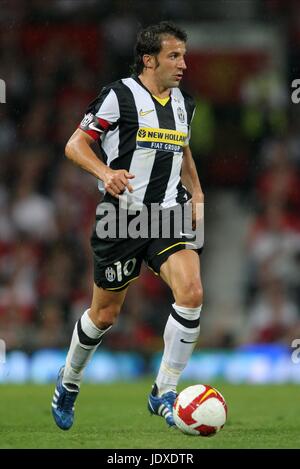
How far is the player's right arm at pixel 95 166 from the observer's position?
6.30 meters

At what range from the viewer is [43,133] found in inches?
587

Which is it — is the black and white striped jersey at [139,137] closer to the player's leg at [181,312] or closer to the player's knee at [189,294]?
the player's leg at [181,312]

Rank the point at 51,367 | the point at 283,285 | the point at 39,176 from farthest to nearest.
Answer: the point at 39,176 < the point at 283,285 < the point at 51,367

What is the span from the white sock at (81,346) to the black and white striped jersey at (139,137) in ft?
2.67

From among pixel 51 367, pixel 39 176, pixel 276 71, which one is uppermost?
pixel 276 71

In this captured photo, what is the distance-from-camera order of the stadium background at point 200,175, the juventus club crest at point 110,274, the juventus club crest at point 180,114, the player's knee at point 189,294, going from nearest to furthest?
1. the player's knee at point 189,294
2. the juventus club crest at point 110,274
3. the juventus club crest at point 180,114
4. the stadium background at point 200,175

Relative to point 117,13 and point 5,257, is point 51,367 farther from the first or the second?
point 117,13

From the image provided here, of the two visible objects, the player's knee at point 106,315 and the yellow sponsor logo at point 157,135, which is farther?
the player's knee at point 106,315

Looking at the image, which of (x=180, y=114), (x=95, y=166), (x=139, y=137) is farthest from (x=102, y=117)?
(x=180, y=114)

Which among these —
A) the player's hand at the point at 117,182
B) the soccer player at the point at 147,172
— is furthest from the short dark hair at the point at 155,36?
the player's hand at the point at 117,182

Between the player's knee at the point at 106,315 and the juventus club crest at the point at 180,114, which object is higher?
the juventus club crest at the point at 180,114

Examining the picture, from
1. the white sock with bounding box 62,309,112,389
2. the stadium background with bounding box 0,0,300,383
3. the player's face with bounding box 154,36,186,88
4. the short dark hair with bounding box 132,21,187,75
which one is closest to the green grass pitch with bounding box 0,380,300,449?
the white sock with bounding box 62,309,112,389
